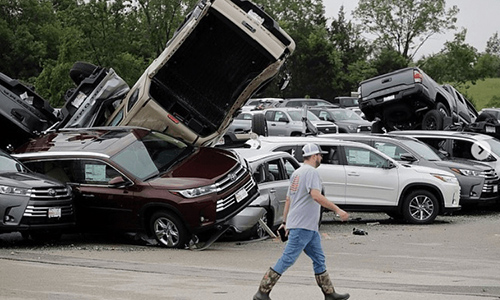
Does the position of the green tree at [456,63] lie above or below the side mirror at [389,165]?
above

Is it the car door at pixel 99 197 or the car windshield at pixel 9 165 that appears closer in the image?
the car door at pixel 99 197

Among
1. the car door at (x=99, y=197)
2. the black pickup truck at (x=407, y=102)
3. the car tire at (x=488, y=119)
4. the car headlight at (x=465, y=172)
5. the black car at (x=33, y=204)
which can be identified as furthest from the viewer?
the black pickup truck at (x=407, y=102)

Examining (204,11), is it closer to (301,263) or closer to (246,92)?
(246,92)

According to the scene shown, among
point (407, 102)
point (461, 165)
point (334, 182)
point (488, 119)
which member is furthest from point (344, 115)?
point (334, 182)

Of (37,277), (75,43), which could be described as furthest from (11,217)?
(75,43)

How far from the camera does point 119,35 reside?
46.5 metres

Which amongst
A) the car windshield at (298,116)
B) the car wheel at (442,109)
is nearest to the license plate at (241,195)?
the car wheel at (442,109)

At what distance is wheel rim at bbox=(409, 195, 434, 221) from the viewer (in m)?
18.6

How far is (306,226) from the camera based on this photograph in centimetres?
925

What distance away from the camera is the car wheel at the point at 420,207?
18578 millimetres

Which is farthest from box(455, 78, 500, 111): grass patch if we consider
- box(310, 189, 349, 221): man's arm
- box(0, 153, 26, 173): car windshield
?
box(310, 189, 349, 221): man's arm

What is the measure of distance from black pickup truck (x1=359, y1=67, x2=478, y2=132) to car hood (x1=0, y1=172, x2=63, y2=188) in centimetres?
1311

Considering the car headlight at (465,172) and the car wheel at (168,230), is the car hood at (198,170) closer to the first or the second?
the car wheel at (168,230)

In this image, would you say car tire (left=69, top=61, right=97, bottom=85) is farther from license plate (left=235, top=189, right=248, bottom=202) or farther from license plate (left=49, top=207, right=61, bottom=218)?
license plate (left=235, top=189, right=248, bottom=202)
